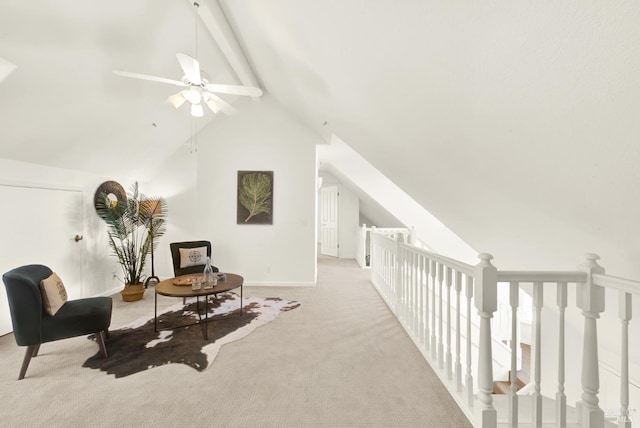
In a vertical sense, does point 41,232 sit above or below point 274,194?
below

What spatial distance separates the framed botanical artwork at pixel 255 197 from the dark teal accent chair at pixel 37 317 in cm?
243

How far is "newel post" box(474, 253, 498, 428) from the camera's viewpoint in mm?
1256

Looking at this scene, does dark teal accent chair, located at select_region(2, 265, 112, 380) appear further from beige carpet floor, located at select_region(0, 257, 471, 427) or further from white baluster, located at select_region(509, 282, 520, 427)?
white baluster, located at select_region(509, 282, 520, 427)

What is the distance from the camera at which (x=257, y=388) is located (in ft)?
6.11

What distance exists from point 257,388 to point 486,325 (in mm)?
1544

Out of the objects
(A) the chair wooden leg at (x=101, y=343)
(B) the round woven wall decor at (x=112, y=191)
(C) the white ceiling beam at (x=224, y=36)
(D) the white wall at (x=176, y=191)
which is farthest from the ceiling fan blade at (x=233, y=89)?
(B) the round woven wall decor at (x=112, y=191)

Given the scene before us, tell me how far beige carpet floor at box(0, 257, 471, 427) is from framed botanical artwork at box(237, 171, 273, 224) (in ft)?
6.94

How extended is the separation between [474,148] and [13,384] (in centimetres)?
356

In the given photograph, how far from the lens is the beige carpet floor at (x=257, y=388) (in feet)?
5.23

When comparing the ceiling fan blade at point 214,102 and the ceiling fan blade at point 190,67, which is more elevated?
the ceiling fan blade at point 190,67

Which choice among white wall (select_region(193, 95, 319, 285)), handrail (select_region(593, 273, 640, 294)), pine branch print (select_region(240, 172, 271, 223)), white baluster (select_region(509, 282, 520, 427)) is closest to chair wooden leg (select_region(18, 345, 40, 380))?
white wall (select_region(193, 95, 319, 285))

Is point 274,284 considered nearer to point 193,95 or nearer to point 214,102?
point 214,102

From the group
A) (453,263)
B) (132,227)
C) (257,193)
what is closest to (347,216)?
(257,193)

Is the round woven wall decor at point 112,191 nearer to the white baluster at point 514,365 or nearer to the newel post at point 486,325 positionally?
the newel post at point 486,325
